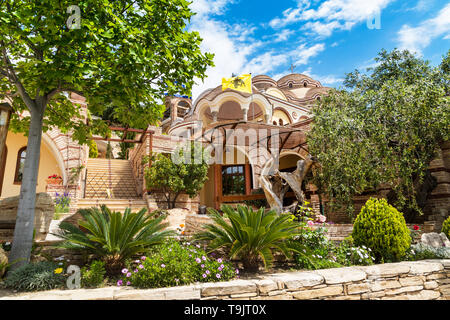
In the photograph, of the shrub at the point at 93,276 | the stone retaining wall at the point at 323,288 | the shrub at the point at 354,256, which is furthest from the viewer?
the shrub at the point at 354,256

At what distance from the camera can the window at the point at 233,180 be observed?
17.9 m

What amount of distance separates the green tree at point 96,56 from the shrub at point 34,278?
437 millimetres

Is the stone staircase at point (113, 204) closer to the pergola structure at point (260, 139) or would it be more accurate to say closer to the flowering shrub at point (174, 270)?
the pergola structure at point (260, 139)

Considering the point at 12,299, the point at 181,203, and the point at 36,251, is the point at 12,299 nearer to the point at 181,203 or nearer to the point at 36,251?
the point at 36,251

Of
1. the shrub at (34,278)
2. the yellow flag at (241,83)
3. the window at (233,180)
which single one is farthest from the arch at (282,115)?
the shrub at (34,278)

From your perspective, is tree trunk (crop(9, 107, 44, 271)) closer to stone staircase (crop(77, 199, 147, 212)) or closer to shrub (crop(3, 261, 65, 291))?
shrub (crop(3, 261, 65, 291))

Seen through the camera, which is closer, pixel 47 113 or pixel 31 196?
pixel 31 196

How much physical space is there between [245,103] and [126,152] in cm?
1249

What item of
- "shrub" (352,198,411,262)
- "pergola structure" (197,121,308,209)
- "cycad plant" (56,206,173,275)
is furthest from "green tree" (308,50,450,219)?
Answer: "cycad plant" (56,206,173,275)

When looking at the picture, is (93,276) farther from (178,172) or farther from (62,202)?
(178,172)

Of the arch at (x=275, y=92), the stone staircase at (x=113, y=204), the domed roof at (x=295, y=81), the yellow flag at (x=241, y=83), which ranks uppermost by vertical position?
the domed roof at (x=295, y=81)

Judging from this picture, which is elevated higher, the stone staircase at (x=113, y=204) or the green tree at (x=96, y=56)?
the green tree at (x=96, y=56)

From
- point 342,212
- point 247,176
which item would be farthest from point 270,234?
point 247,176
